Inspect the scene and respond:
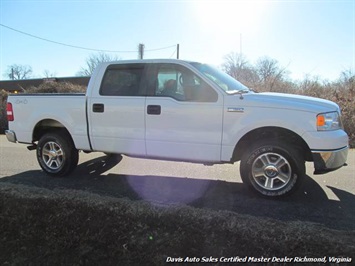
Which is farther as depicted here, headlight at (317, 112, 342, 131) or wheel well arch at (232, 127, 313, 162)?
wheel well arch at (232, 127, 313, 162)

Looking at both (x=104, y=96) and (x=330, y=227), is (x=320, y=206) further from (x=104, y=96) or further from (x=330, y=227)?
(x=104, y=96)

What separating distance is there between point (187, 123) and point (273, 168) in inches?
56.4

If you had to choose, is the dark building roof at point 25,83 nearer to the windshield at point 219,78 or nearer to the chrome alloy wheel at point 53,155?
the chrome alloy wheel at point 53,155

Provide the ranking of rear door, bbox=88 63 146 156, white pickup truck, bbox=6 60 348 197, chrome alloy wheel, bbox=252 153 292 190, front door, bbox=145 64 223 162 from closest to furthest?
white pickup truck, bbox=6 60 348 197 → chrome alloy wheel, bbox=252 153 292 190 → front door, bbox=145 64 223 162 → rear door, bbox=88 63 146 156

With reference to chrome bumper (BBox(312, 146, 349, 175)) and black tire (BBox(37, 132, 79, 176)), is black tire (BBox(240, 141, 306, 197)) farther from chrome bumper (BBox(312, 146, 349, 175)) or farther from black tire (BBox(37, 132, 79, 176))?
black tire (BBox(37, 132, 79, 176))

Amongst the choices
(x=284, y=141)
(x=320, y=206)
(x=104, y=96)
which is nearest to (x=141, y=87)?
(x=104, y=96)

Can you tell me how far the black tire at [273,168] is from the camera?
14.0 feet

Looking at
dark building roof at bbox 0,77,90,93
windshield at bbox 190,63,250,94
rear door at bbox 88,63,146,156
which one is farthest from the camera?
dark building roof at bbox 0,77,90,93

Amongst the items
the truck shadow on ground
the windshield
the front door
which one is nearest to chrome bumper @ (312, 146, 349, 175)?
the truck shadow on ground

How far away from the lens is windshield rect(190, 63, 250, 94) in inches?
188

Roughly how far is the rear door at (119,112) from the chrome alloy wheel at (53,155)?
0.77m

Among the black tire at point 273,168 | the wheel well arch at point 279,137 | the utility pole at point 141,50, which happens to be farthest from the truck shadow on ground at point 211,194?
the utility pole at point 141,50

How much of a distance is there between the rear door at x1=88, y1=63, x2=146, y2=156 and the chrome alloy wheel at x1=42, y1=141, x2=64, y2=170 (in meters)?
0.77

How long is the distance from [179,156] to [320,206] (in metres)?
2.15
